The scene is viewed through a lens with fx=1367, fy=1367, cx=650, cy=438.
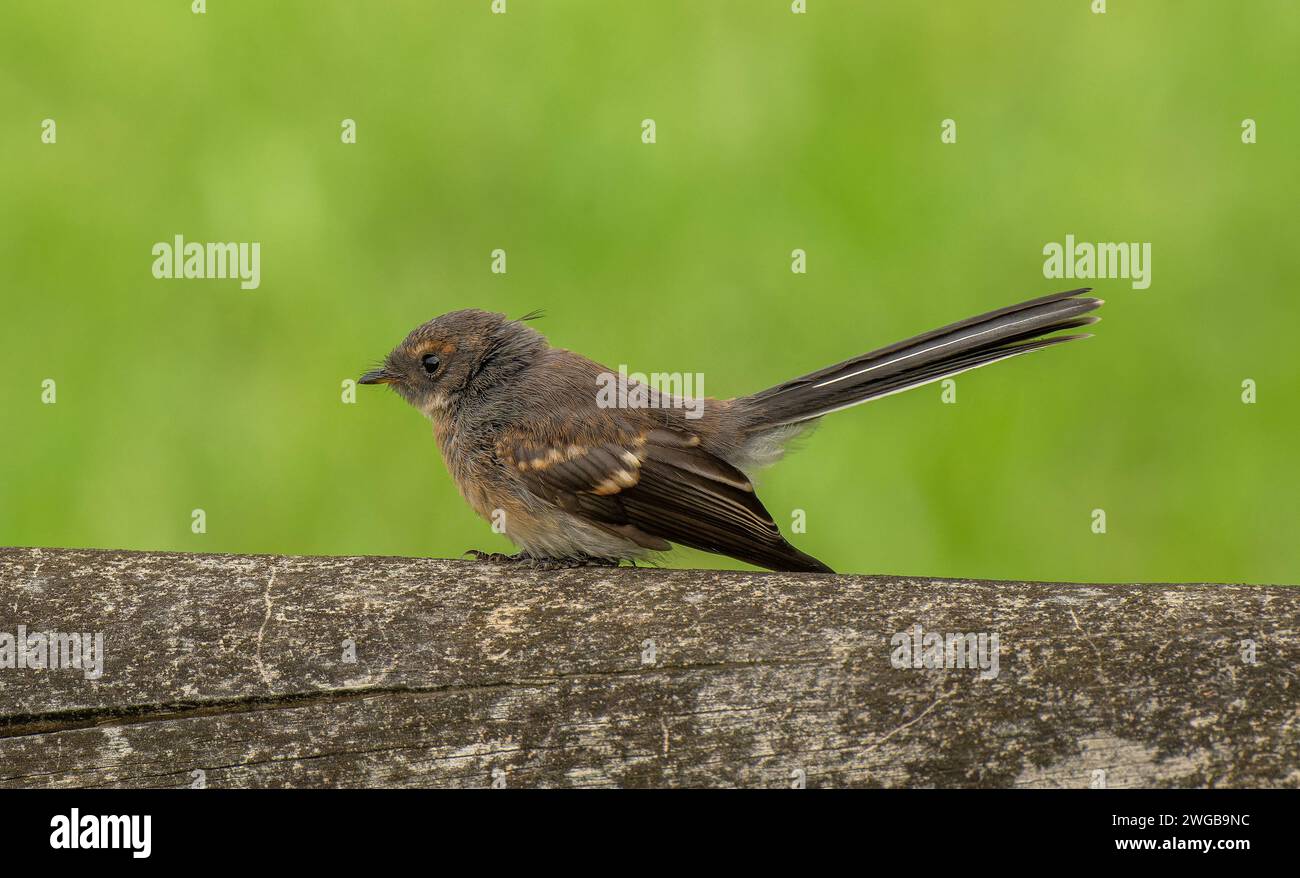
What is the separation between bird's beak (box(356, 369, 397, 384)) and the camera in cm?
548

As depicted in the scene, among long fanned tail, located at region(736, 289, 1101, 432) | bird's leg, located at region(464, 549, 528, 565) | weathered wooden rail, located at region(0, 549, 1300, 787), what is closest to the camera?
weathered wooden rail, located at region(0, 549, 1300, 787)

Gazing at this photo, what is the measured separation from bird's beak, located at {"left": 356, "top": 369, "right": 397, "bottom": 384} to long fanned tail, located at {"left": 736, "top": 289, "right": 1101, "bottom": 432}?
4.66 ft

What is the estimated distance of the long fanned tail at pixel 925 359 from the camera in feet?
12.5

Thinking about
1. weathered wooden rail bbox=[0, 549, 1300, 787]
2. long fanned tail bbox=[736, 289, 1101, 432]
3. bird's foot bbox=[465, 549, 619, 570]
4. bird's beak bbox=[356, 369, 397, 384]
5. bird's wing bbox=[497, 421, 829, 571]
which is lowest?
weathered wooden rail bbox=[0, 549, 1300, 787]

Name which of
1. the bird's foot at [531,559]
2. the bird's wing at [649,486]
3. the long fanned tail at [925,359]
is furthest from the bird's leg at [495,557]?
the long fanned tail at [925,359]

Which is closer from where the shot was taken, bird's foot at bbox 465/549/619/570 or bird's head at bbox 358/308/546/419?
bird's foot at bbox 465/549/619/570

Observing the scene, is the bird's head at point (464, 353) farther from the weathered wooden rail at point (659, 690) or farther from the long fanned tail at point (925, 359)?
the weathered wooden rail at point (659, 690)

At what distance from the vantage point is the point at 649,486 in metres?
4.52

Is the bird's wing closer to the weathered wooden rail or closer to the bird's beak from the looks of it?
the bird's beak

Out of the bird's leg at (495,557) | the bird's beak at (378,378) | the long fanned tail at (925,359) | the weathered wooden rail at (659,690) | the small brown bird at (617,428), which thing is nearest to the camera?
the weathered wooden rail at (659,690)

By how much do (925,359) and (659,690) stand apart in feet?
5.99

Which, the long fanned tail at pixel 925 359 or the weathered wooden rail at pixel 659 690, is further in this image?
the long fanned tail at pixel 925 359

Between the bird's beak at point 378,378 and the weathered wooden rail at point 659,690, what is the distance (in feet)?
8.17

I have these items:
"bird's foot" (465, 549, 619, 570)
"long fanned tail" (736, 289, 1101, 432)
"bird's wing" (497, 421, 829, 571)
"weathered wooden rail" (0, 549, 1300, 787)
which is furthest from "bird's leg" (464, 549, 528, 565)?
"weathered wooden rail" (0, 549, 1300, 787)
